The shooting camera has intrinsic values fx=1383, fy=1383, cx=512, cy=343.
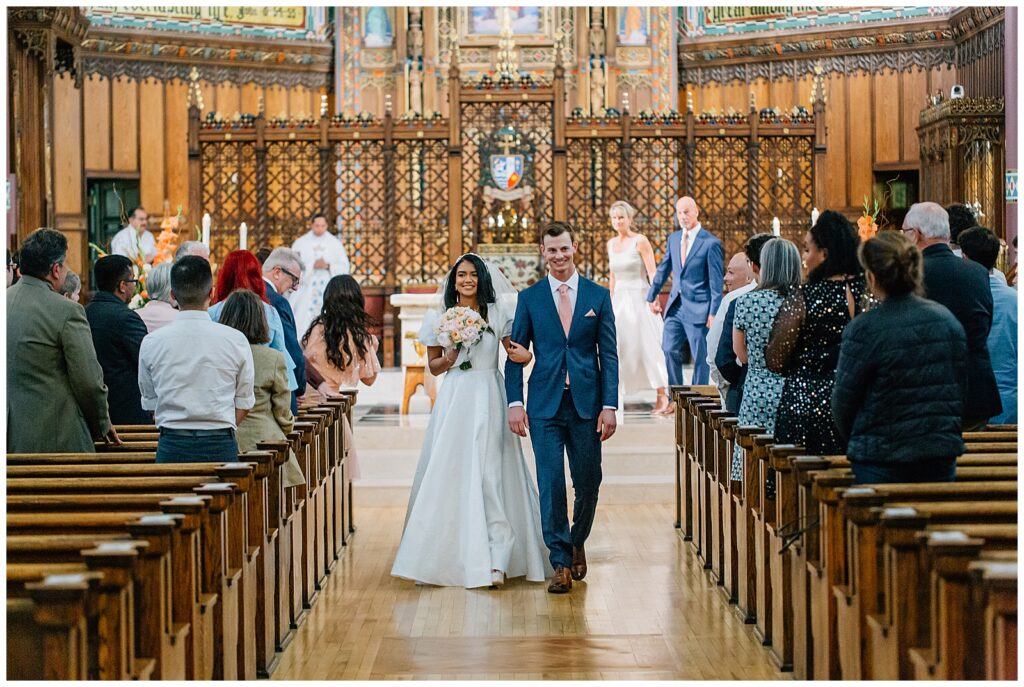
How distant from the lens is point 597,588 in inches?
252

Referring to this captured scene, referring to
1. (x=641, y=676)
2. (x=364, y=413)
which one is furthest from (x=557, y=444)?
(x=364, y=413)

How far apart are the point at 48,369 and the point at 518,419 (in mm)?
2032

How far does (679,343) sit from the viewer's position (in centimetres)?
Answer: 1070

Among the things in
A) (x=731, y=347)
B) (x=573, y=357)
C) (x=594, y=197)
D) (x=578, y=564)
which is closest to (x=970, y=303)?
(x=731, y=347)

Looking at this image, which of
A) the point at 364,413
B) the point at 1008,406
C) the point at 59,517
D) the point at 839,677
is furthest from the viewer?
the point at 364,413

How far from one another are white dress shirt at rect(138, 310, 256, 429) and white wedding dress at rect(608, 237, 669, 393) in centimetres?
591

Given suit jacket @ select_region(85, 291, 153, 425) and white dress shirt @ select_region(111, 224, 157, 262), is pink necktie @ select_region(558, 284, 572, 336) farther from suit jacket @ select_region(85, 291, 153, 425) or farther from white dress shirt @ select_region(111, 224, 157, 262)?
white dress shirt @ select_region(111, 224, 157, 262)

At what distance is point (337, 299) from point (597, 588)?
7.66 feet

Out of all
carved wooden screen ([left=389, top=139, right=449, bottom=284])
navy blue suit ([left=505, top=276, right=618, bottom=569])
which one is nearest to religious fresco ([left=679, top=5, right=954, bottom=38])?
carved wooden screen ([left=389, top=139, right=449, bottom=284])

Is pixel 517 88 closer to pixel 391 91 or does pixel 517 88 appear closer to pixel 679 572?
pixel 391 91

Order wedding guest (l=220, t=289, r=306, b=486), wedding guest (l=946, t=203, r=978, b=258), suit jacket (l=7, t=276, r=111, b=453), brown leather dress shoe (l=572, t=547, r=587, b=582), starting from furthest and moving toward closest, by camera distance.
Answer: wedding guest (l=946, t=203, r=978, b=258)
brown leather dress shoe (l=572, t=547, r=587, b=582)
wedding guest (l=220, t=289, r=306, b=486)
suit jacket (l=7, t=276, r=111, b=453)

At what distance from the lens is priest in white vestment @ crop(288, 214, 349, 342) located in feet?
46.6

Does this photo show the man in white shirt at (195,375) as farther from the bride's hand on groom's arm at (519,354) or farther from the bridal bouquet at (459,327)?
the bride's hand on groom's arm at (519,354)

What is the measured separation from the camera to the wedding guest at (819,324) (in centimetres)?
500
